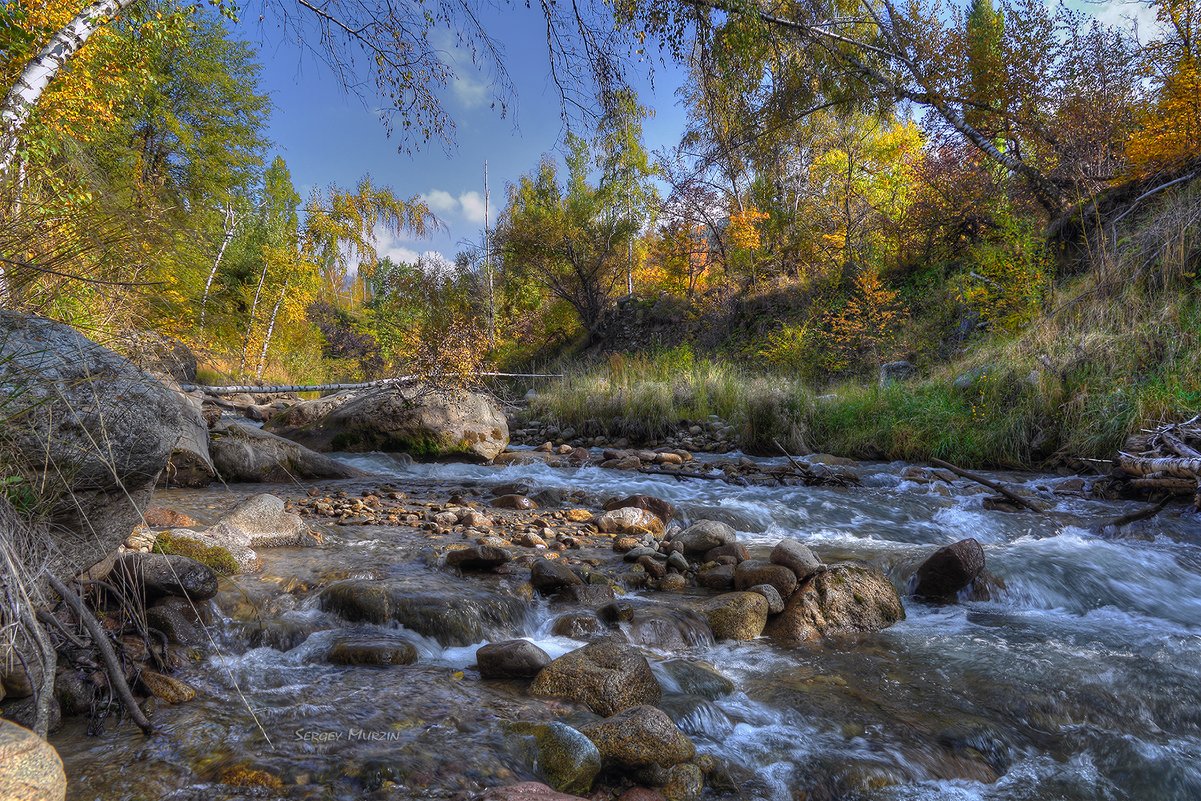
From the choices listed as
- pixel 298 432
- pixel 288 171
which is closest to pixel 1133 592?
pixel 298 432

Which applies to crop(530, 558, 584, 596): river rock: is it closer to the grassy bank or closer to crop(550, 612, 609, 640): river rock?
crop(550, 612, 609, 640): river rock

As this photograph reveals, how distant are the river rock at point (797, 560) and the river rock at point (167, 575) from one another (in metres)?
3.17

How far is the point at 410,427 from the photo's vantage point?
9.08 metres

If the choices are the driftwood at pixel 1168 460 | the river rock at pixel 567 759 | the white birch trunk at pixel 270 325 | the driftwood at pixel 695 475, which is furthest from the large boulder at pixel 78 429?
the white birch trunk at pixel 270 325

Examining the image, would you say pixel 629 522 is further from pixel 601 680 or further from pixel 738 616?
pixel 601 680

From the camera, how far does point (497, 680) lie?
7.97 feet

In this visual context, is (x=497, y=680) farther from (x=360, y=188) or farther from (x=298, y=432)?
(x=360, y=188)

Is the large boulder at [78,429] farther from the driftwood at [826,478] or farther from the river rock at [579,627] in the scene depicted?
the driftwood at [826,478]

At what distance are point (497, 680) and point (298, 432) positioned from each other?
336 inches

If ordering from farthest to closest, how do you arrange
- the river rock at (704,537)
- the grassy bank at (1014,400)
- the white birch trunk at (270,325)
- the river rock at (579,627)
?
the white birch trunk at (270,325) → the grassy bank at (1014,400) → the river rock at (704,537) → the river rock at (579,627)

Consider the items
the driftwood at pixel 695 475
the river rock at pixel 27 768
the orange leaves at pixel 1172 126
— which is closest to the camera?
the river rock at pixel 27 768

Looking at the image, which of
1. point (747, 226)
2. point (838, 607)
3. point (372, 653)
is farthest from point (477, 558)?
point (747, 226)

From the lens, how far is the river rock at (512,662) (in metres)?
2.44

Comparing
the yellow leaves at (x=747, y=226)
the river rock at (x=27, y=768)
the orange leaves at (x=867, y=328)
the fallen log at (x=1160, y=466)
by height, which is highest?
the yellow leaves at (x=747, y=226)
